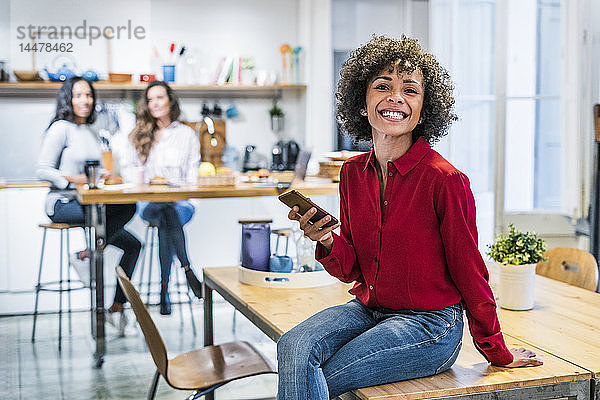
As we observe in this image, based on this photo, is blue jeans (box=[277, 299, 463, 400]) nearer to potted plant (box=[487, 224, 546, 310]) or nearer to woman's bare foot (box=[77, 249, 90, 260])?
potted plant (box=[487, 224, 546, 310])

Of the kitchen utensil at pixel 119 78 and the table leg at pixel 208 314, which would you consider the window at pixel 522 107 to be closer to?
the kitchen utensil at pixel 119 78

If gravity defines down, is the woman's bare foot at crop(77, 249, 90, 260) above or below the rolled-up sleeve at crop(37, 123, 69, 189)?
below

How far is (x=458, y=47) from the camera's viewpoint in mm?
5078

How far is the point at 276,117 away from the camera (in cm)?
632

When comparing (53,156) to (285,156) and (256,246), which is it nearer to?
(256,246)

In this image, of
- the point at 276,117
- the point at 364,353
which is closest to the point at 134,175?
the point at 276,117

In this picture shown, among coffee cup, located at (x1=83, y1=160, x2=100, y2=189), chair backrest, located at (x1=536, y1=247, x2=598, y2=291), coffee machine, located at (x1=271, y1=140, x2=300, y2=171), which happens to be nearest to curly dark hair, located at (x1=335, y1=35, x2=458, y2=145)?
chair backrest, located at (x1=536, y1=247, x2=598, y2=291)

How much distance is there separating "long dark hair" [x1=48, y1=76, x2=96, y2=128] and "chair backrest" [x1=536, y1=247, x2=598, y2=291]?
2.66 m

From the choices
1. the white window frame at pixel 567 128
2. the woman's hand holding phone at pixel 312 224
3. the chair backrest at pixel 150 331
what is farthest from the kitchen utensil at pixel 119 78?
the woman's hand holding phone at pixel 312 224

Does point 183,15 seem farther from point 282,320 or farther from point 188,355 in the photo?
point 282,320

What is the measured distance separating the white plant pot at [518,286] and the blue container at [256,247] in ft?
2.79

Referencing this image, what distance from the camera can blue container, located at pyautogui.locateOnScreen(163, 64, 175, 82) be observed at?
5599mm

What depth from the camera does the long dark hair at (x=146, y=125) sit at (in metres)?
4.72

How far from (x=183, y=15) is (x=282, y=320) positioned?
13.3 ft
